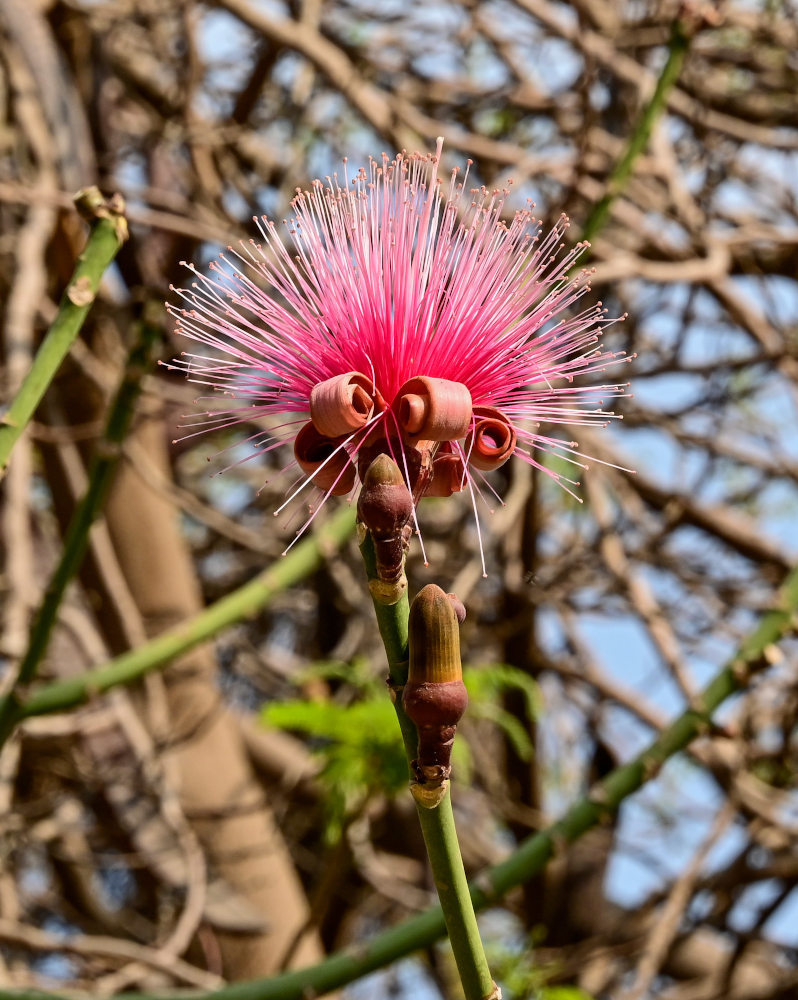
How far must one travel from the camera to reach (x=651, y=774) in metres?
1.39

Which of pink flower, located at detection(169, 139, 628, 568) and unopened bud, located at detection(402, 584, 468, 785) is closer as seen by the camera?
unopened bud, located at detection(402, 584, 468, 785)

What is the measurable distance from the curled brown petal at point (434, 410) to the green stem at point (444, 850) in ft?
0.37

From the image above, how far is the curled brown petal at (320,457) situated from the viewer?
0.96m

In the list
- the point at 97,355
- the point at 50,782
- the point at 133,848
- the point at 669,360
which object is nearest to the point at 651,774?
the point at 669,360

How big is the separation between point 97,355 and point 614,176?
1.66m

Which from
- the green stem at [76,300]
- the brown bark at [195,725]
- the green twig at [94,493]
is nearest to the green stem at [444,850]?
the green stem at [76,300]

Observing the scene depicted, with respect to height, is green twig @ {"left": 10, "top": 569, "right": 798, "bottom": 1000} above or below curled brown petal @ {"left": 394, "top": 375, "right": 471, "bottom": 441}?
below

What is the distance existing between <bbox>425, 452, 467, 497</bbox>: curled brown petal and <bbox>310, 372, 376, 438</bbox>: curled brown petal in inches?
3.5

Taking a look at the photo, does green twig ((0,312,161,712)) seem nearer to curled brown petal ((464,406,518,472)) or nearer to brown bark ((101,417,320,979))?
curled brown petal ((464,406,518,472))

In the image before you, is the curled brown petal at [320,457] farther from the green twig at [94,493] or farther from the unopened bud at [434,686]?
the green twig at [94,493]

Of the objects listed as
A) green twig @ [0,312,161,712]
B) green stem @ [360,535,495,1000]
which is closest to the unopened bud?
green stem @ [360,535,495,1000]

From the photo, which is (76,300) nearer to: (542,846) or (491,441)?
(491,441)

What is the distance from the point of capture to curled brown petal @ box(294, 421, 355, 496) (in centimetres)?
96

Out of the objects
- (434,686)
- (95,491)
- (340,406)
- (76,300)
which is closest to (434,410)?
(340,406)
